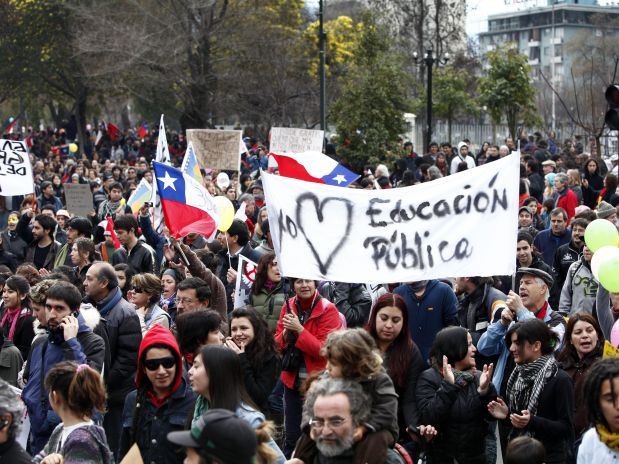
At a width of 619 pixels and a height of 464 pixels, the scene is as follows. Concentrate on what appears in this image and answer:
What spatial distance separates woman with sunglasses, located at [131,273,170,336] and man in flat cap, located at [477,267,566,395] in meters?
2.50

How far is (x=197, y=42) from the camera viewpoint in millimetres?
38844

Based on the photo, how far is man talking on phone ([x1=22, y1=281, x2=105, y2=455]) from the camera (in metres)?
7.12

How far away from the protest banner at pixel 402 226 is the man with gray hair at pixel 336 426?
2025mm

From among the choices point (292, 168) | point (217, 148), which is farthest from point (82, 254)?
point (217, 148)

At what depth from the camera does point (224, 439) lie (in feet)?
12.9

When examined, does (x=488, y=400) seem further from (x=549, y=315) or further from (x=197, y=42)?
(x=197, y=42)

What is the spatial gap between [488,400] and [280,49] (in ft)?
113

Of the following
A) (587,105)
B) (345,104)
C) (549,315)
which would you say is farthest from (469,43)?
(549,315)

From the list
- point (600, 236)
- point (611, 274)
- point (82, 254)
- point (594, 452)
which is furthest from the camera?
point (82, 254)

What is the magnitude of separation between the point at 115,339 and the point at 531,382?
9.73 feet

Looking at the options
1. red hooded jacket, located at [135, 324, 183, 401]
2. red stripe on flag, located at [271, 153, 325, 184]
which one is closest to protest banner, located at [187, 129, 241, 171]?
red stripe on flag, located at [271, 153, 325, 184]

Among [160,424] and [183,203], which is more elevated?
[183,203]

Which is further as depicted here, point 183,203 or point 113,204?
point 113,204

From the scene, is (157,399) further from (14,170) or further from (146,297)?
(14,170)
